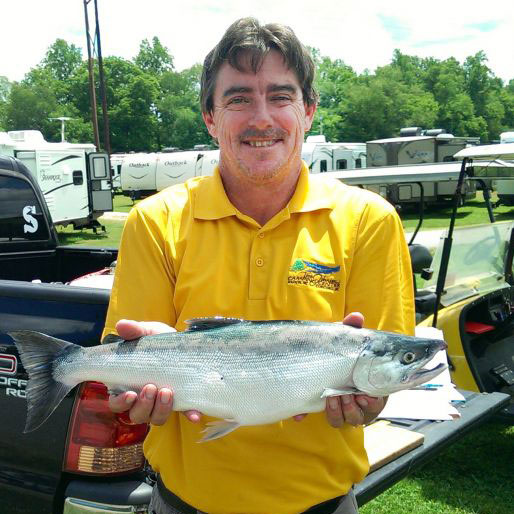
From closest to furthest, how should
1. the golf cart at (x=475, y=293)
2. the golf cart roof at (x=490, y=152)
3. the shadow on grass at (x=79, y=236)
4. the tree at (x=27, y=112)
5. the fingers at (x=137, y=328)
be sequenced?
the fingers at (x=137, y=328) < the golf cart roof at (x=490, y=152) < the golf cart at (x=475, y=293) < the shadow on grass at (x=79, y=236) < the tree at (x=27, y=112)

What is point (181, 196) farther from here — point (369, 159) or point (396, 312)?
point (369, 159)

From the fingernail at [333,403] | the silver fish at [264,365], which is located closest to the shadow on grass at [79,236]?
the silver fish at [264,365]

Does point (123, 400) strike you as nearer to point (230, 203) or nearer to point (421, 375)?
point (230, 203)

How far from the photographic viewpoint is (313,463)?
81.1 inches

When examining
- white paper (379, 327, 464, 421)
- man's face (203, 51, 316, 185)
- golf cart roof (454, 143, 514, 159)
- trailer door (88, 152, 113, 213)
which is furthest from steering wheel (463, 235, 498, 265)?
trailer door (88, 152, 113, 213)

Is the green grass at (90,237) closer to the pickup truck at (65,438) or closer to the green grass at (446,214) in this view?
the green grass at (446,214)

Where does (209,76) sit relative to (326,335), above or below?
above

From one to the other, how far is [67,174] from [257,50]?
20471 millimetres

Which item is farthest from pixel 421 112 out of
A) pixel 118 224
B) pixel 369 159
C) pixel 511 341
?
pixel 511 341

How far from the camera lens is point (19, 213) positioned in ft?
19.6

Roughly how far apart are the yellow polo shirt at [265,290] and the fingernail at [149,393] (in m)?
0.20

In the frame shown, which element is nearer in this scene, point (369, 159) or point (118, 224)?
point (118, 224)

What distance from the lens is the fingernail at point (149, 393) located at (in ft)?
6.58

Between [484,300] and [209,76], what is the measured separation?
155 inches
